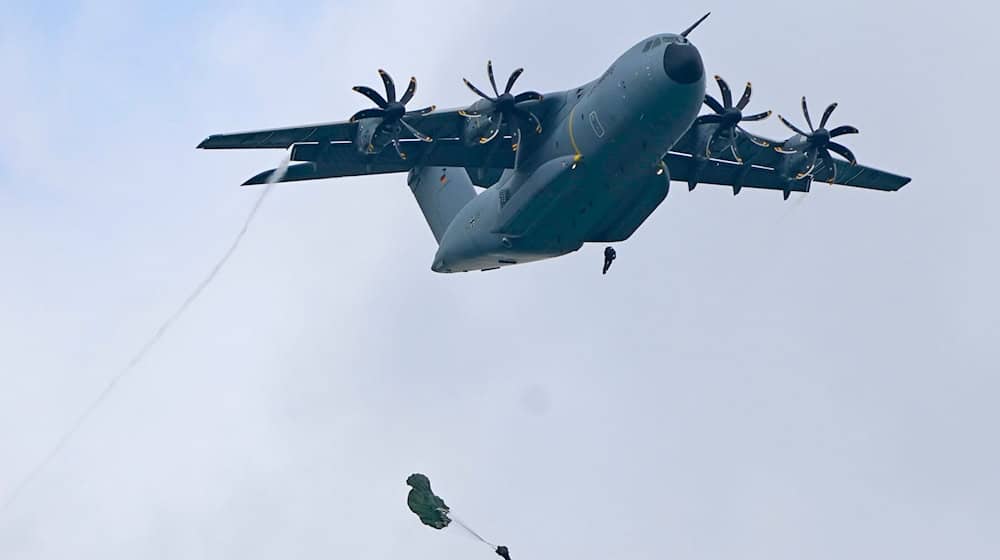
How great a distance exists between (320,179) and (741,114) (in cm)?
1216

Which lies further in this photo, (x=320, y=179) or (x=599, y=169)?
(x=320, y=179)

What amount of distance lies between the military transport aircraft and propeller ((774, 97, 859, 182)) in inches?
1.6

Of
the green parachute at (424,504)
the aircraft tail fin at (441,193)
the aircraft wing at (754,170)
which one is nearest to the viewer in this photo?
the green parachute at (424,504)

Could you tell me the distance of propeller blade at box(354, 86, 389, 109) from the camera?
40.6 meters

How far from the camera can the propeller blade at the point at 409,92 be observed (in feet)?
135

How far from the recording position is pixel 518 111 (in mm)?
42094

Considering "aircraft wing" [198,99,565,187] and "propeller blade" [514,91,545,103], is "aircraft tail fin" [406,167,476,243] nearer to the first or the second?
"aircraft wing" [198,99,565,187]

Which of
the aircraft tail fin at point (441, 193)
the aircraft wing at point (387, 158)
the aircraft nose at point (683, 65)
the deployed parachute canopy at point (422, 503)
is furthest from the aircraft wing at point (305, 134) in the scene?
the deployed parachute canopy at point (422, 503)

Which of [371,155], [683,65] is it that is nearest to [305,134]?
[371,155]

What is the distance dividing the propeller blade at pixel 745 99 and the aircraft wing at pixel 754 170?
4.75 feet

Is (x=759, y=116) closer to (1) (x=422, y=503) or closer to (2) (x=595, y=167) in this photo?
(2) (x=595, y=167)

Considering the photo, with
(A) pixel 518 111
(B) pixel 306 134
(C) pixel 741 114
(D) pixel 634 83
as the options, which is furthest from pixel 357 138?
(C) pixel 741 114

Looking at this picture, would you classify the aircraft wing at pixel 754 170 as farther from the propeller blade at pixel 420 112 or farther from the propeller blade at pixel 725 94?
the propeller blade at pixel 420 112

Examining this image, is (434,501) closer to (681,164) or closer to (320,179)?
(320,179)
